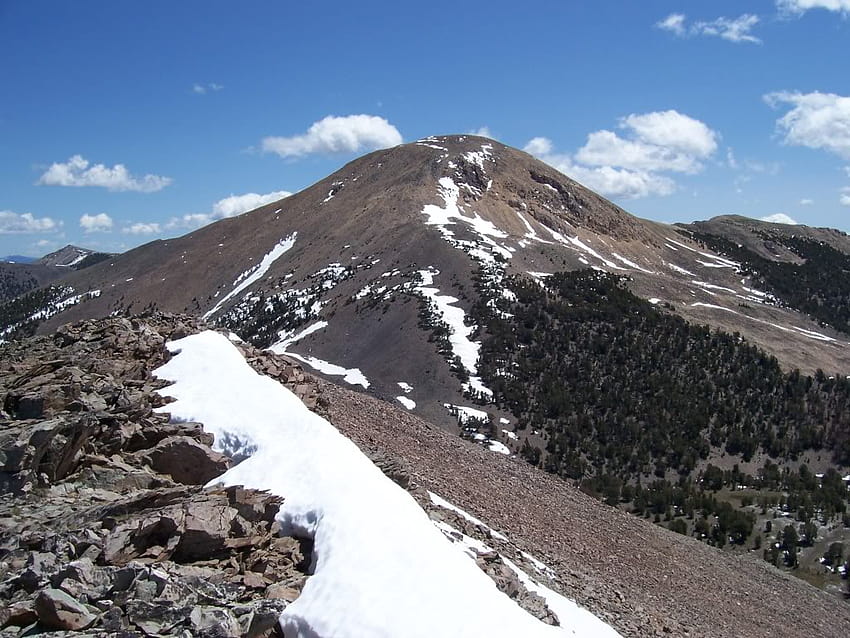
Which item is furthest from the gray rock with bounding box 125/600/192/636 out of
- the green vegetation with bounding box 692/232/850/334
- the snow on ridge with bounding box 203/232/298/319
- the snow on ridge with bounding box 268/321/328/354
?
the green vegetation with bounding box 692/232/850/334

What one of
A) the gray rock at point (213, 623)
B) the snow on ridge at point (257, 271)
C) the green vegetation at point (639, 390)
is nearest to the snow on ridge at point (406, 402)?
the green vegetation at point (639, 390)

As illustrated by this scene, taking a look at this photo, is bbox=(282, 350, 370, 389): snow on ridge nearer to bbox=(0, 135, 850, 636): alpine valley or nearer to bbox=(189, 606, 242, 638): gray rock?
bbox=(0, 135, 850, 636): alpine valley

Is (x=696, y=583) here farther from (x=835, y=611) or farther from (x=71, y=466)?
(x=71, y=466)

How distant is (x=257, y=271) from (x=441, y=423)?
210 feet

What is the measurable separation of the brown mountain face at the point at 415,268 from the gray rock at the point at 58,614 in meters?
36.5

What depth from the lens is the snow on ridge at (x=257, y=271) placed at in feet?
301

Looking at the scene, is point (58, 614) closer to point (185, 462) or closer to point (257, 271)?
point (185, 462)

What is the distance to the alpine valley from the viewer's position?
349 inches

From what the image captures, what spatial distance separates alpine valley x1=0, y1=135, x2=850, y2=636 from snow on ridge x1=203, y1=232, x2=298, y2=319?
37.2 inches

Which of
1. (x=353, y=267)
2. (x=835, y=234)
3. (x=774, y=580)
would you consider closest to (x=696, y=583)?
(x=774, y=580)

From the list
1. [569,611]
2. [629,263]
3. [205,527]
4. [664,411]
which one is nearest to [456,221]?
[629,263]

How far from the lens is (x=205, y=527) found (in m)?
9.06

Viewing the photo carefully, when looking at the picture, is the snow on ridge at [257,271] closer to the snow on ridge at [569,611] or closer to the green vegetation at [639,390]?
the green vegetation at [639,390]

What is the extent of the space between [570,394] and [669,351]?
13.9 m
